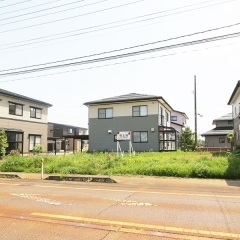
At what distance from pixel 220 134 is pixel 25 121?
101ft

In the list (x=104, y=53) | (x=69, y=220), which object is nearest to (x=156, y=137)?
(x=104, y=53)

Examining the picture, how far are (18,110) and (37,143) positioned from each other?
18.2 ft

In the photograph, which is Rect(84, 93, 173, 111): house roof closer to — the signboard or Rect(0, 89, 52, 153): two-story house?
Rect(0, 89, 52, 153): two-story house

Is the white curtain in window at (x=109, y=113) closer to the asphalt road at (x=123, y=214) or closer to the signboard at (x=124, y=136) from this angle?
the signboard at (x=124, y=136)

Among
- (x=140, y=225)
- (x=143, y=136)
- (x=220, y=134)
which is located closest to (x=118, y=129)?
(x=143, y=136)

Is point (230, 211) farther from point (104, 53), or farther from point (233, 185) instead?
point (104, 53)

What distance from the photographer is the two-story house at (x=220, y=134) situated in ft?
143

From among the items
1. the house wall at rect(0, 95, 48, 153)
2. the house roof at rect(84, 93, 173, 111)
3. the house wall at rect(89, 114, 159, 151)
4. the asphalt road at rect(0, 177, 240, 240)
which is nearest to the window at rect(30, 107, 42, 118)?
the house wall at rect(0, 95, 48, 153)

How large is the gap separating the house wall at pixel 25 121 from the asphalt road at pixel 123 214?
75.0ft

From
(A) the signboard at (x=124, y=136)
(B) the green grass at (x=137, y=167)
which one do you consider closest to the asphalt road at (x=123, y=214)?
(B) the green grass at (x=137, y=167)

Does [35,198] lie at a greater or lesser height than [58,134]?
lesser

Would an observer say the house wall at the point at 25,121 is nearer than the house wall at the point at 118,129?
No

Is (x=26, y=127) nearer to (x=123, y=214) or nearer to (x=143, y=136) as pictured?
(x=143, y=136)

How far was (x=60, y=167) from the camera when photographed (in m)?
15.4
